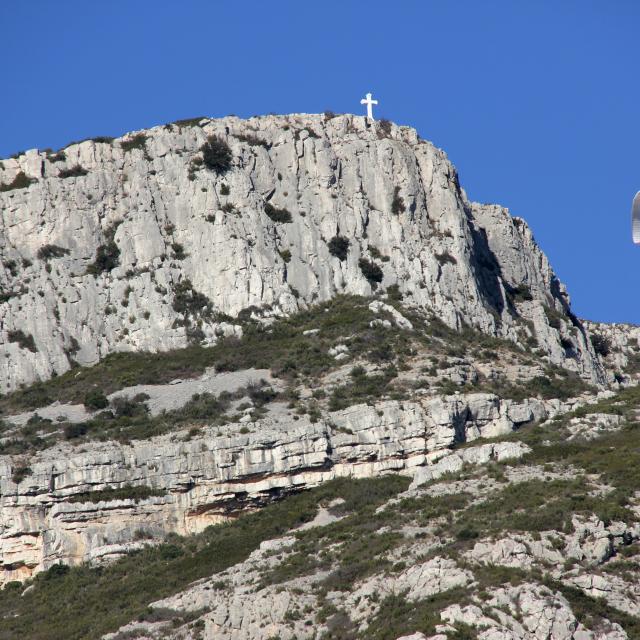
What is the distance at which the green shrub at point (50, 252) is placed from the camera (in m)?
119

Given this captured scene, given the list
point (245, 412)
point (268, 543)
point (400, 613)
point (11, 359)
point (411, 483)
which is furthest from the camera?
point (11, 359)

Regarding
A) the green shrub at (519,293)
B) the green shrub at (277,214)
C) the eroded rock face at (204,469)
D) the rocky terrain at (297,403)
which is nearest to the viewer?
the rocky terrain at (297,403)

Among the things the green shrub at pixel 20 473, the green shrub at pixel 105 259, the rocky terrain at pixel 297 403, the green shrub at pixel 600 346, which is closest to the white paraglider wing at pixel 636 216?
the rocky terrain at pixel 297 403

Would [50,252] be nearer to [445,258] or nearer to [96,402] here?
[96,402]

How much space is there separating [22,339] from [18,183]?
11711 mm

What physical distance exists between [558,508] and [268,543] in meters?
13.3

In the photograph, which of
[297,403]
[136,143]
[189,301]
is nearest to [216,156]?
[136,143]

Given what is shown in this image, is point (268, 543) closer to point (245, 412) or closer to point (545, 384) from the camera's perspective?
point (245, 412)

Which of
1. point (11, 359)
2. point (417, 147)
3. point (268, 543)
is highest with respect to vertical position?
point (417, 147)

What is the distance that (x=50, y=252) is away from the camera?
11900 cm

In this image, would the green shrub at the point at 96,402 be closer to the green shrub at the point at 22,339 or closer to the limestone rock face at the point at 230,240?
the limestone rock face at the point at 230,240

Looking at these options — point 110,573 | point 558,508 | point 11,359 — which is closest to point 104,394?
point 11,359

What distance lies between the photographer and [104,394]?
108062mm

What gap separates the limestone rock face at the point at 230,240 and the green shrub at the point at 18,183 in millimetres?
533
